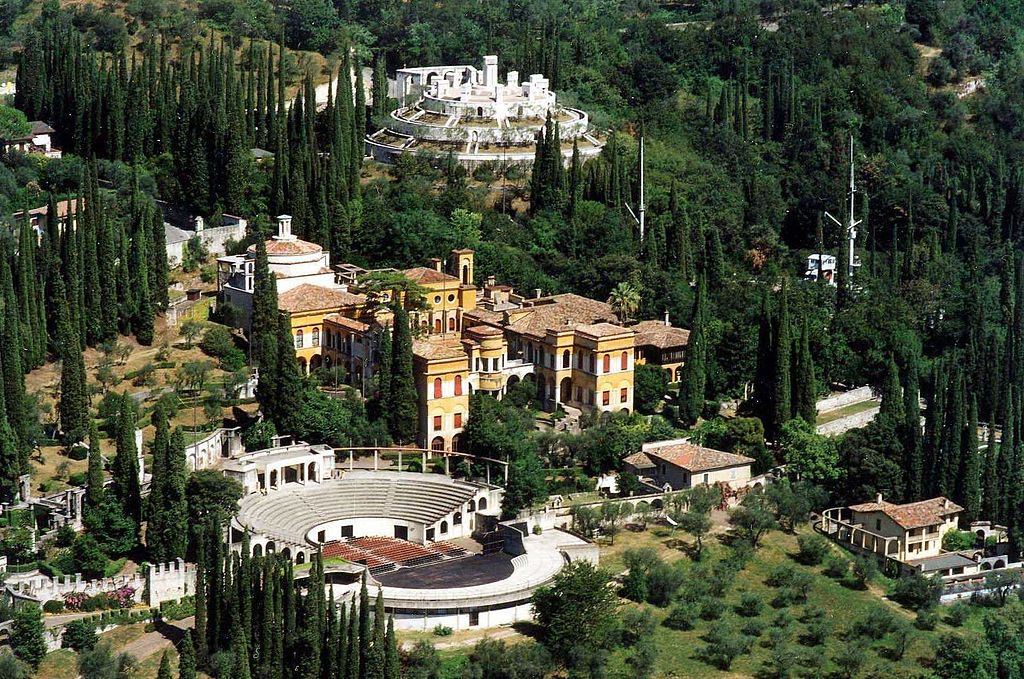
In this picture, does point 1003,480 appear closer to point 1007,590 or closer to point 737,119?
point 1007,590

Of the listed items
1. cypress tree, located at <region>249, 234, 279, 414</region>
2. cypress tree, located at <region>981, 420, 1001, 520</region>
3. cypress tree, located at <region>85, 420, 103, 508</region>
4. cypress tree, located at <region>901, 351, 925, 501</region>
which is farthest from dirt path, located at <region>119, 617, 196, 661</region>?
cypress tree, located at <region>981, 420, 1001, 520</region>

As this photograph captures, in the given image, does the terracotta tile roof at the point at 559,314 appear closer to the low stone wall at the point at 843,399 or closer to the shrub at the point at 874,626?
the low stone wall at the point at 843,399

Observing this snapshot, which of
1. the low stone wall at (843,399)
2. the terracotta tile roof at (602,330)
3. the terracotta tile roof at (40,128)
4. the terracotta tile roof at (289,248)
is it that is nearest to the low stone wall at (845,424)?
the low stone wall at (843,399)

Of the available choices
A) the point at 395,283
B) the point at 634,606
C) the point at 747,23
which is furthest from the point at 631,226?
the point at 747,23

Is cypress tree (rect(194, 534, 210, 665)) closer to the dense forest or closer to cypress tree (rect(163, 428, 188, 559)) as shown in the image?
the dense forest

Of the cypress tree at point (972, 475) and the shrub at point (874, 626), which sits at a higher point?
the cypress tree at point (972, 475)

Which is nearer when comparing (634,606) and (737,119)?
(634,606)
